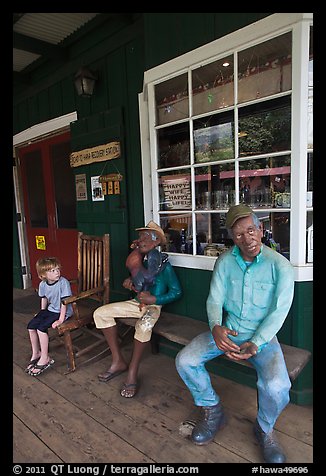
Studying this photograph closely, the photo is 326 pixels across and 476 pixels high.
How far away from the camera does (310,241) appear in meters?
1.93

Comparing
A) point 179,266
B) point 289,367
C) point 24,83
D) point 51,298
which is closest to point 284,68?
point 179,266

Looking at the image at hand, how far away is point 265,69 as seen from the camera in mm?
2004

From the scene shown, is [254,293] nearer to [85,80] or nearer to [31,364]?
[31,364]

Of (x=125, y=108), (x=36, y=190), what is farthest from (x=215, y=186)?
(x=36, y=190)

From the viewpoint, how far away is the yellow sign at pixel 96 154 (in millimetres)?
3020

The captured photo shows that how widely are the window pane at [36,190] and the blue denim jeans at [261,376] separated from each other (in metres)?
3.40

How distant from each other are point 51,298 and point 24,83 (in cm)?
322

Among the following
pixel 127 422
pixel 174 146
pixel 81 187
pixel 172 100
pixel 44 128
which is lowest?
pixel 127 422

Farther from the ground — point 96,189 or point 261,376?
point 96,189

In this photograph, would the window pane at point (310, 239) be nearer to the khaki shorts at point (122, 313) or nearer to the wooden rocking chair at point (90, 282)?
the khaki shorts at point (122, 313)

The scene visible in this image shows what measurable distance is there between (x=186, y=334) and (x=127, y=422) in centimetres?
66

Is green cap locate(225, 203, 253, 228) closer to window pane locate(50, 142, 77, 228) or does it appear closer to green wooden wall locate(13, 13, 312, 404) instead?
green wooden wall locate(13, 13, 312, 404)

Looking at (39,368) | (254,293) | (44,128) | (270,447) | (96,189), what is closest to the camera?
(270,447)

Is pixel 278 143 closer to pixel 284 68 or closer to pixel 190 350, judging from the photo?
pixel 284 68
